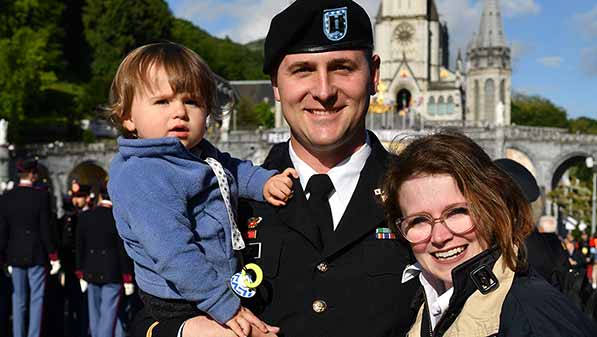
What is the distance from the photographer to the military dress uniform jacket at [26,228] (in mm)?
9508

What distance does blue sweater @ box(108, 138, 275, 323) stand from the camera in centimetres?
284

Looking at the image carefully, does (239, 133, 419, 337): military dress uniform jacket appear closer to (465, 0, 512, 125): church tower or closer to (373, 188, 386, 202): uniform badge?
(373, 188, 386, 202): uniform badge

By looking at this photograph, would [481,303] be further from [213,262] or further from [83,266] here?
[83,266]

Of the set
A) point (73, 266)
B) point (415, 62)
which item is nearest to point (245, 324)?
point (73, 266)

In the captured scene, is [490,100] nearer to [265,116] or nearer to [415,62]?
[415,62]

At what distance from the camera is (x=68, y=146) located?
48.4m

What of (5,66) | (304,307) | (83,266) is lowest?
(83,266)

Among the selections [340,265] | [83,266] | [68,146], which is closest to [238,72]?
[68,146]

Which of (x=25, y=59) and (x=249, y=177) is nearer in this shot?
(x=249, y=177)

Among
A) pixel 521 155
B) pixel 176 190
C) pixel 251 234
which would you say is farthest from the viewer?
pixel 521 155

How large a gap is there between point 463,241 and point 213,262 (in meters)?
1.01

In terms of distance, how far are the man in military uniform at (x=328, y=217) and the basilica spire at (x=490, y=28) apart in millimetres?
76702

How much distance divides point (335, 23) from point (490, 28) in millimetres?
79241

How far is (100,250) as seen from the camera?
370 inches
